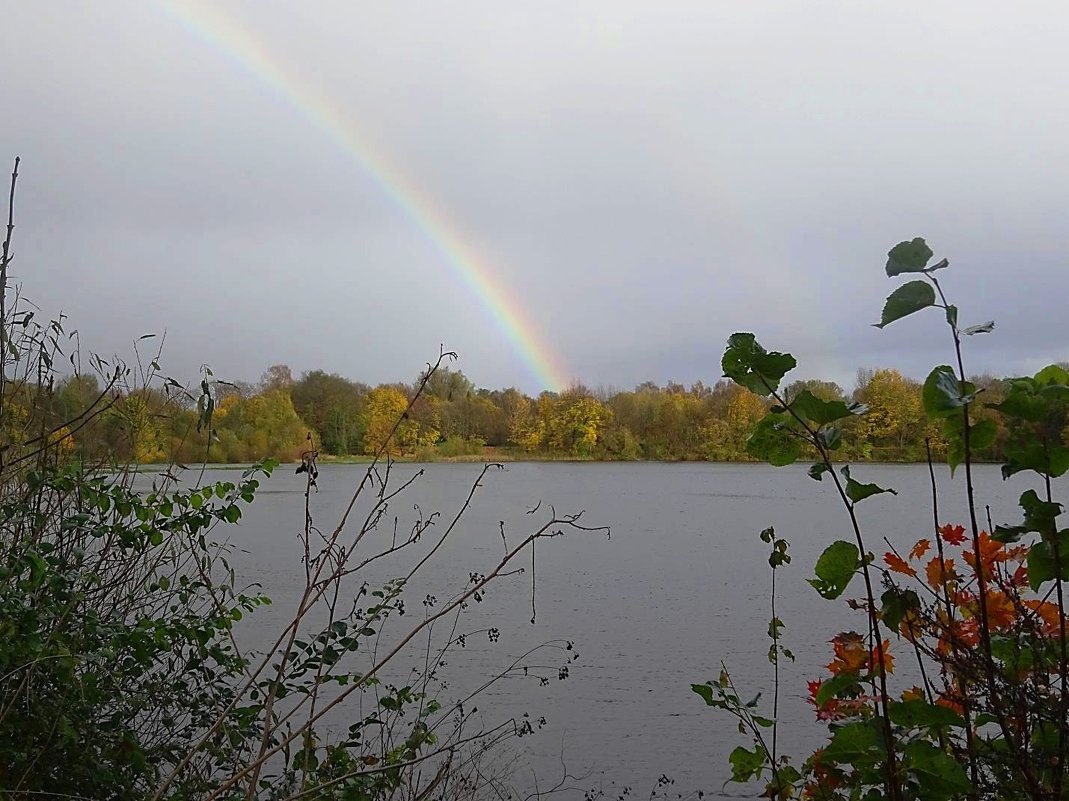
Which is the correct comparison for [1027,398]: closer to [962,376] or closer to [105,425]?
[962,376]

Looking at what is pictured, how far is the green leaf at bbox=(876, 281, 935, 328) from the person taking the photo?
1251 millimetres

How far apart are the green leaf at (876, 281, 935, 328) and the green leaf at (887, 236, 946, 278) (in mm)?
33

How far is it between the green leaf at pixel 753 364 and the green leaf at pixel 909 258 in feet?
0.61

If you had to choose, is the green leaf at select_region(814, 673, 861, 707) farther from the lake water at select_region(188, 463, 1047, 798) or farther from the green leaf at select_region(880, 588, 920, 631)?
the lake water at select_region(188, 463, 1047, 798)

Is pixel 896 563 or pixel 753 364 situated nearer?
pixel 753 364

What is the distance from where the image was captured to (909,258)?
1288mm

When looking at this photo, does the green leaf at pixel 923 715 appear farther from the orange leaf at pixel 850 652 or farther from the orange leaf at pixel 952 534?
the orange leaf at pixel 952 534

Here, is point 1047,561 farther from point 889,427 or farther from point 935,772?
point 889,427

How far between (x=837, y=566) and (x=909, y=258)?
0.45 metres

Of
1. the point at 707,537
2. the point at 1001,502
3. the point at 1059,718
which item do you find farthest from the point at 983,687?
the point at 1001,502

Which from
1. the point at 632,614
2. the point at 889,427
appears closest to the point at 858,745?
the point at 889,427

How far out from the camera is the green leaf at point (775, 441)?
1.39m

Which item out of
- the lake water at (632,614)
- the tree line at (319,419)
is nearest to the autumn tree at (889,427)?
the tree line at (319,419)

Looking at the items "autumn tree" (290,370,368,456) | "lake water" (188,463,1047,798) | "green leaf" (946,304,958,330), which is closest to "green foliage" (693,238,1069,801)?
"green leaf" (946,304,958,330)
